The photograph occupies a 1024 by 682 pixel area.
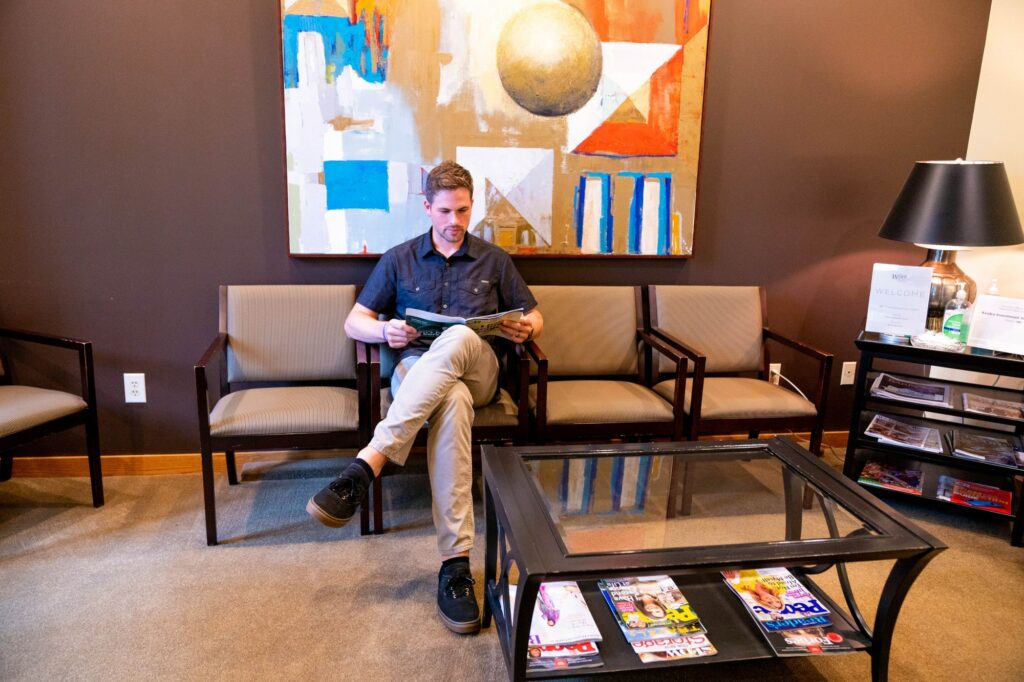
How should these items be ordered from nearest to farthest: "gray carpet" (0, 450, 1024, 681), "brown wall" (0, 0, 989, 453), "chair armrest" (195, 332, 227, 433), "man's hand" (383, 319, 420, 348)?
"gray carpet" (0, 450, 1024, 681), "chair armrest" (195, 332, 227, 433), "man's hand" (383, 319, 420, 348), "brown wall" (0, 0, 989, 453)

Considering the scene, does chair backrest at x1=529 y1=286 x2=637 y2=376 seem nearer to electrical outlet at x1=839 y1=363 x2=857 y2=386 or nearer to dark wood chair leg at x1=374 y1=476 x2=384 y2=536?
dark wood chair leg at x1=374 y1=476 x2=384 y2=536

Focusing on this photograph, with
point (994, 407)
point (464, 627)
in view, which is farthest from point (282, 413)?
point (994, 407)

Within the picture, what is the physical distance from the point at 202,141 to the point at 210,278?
0.49 metres

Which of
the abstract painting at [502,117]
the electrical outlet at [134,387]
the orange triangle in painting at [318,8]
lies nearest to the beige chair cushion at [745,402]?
the abstract painting at [502,117]

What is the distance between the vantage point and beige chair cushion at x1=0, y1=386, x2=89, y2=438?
2271mm

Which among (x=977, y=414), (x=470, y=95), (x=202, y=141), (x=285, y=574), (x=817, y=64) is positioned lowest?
(x=285, y=574)

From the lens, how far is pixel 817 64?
3.02 meters

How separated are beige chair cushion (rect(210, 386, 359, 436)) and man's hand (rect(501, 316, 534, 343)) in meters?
0.56

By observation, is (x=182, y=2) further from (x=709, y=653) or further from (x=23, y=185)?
(x=709, y=653)

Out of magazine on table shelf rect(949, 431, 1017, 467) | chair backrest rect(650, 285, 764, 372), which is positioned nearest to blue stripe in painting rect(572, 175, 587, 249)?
chair backrest rect(650, 285, 764, 372)

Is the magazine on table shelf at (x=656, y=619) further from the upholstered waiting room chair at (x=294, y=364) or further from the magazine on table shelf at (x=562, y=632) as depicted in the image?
the upholstered waiting room chair at (x=294, y=364)

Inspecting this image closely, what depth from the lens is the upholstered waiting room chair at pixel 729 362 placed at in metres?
2.63

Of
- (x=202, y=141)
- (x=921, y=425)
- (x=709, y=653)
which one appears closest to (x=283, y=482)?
(x=202, y=141)

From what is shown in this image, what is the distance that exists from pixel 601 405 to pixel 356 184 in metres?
1.20
